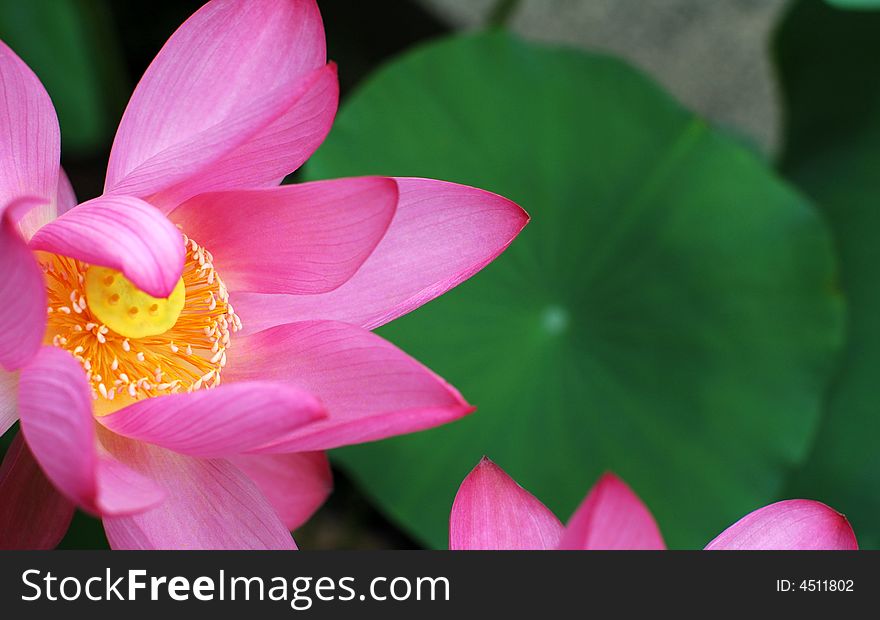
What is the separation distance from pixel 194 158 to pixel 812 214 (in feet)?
2.93

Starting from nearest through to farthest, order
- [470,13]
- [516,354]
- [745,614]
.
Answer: [745,614], [516,354], [470,13]

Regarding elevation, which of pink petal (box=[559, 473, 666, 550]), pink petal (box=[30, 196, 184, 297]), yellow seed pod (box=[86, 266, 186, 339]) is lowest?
yellow seed pod (box=[86, 266, 186, 339])

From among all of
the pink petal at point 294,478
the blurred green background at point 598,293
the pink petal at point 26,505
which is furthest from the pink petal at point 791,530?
the blurred green background at point 598,293

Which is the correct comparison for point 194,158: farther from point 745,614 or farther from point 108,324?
point 745,614

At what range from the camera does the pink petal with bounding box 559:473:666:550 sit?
16.4 inches

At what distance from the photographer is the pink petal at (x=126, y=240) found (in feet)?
1.59

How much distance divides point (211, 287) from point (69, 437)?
0.21m

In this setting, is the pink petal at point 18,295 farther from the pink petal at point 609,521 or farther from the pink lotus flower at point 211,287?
the pink petal at point 609,521

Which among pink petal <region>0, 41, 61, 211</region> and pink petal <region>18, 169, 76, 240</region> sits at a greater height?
pink petal <region>0, 41, 61, 211</region>

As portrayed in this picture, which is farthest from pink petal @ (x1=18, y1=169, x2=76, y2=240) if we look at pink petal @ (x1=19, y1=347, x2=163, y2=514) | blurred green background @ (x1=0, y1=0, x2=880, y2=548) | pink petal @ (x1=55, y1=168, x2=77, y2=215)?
blurred green background @ (x1=0, y1=0, x2=880, y2=548)

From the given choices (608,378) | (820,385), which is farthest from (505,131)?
(820,385)

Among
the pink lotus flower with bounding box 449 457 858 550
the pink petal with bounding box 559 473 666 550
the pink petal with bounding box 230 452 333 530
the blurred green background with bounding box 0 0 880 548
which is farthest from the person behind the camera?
the blurred green background with bounding box 0 0 880 548

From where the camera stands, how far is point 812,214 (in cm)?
116

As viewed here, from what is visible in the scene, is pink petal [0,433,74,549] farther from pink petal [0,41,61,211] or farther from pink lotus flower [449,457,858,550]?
pink lotus flower [449,457,858,550]
